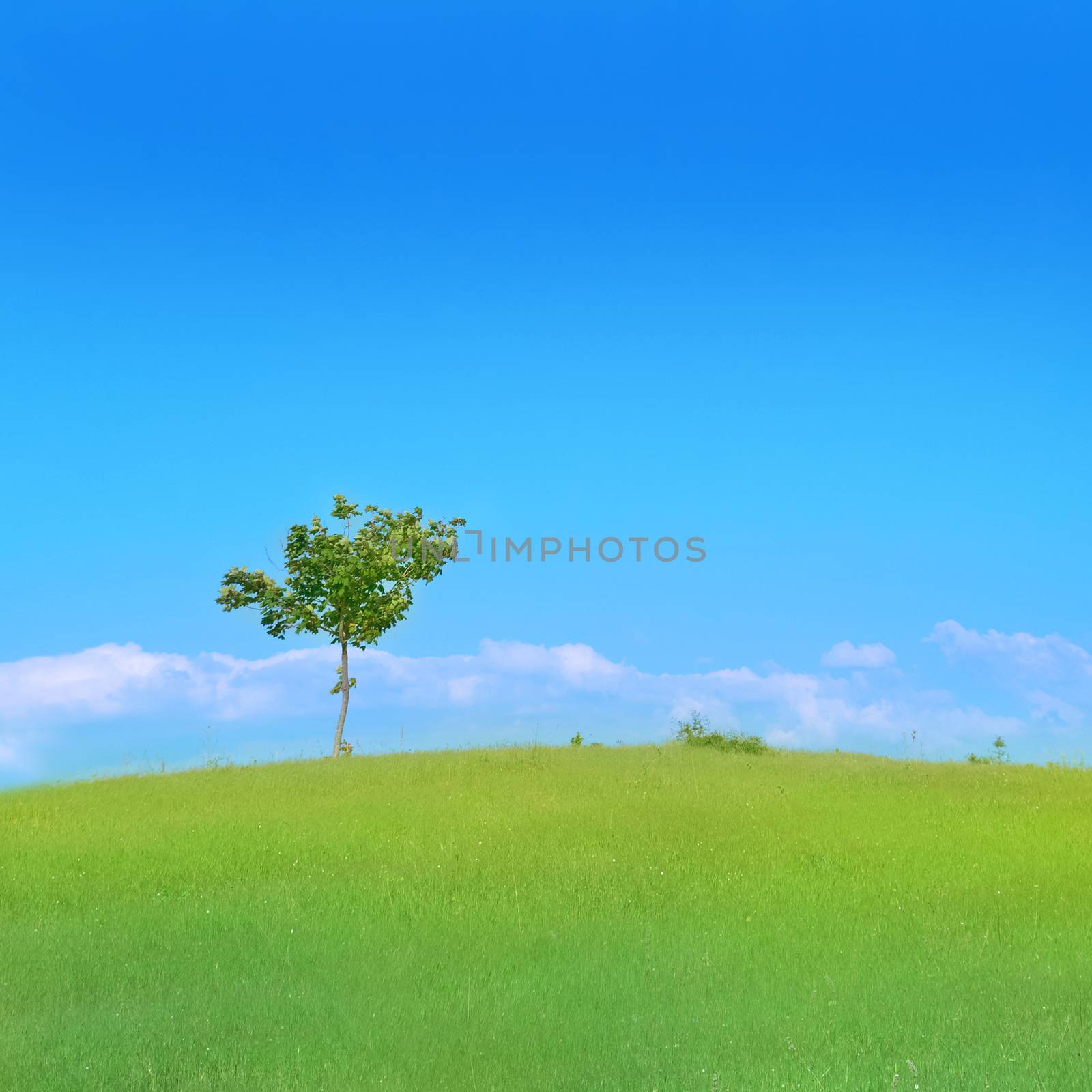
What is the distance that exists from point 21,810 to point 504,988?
66.8 ft

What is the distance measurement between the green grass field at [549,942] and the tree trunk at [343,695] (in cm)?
1397

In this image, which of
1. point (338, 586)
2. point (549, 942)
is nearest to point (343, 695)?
point (338, 586)

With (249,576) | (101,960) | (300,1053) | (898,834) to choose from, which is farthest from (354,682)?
(300,1053)

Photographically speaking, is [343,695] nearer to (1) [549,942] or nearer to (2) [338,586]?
(2) [338,586]

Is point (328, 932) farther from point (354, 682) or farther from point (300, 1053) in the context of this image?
point (354, 682)

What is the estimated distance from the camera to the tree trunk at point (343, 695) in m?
41.5

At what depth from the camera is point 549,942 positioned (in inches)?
563

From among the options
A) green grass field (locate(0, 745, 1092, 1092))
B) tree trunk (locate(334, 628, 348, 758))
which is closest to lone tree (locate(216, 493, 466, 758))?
tree trunk (locate(334, 628, 348, 758))

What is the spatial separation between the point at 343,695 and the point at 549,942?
29442 mm

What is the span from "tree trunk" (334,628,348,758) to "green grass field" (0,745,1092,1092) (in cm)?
1397

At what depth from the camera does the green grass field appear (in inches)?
393

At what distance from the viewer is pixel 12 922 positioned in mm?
15945

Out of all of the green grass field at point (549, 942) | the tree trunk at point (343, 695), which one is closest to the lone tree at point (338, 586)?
the tree trunk at point (343, 695)

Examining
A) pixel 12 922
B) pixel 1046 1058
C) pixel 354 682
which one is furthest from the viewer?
pixel 354 682
